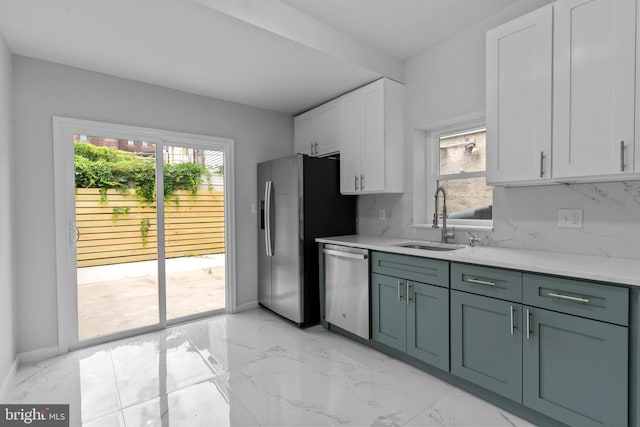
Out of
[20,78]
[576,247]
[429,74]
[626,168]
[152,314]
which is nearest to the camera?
[626,168]

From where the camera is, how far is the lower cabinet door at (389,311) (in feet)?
7.93

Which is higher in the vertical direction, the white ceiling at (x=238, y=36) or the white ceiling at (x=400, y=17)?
the white ceiling at (x=400, y=17)

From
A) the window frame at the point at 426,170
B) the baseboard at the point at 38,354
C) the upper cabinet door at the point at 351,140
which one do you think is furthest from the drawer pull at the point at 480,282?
the baseboard at the point at 38,354

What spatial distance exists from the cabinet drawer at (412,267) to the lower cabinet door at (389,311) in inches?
2.5

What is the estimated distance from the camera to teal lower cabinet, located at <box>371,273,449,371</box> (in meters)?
2.16

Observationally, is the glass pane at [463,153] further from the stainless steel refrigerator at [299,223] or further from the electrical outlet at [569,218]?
the stainless steel refrigerator at [299,223]

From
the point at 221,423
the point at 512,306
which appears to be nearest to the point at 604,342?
the point at 512,306

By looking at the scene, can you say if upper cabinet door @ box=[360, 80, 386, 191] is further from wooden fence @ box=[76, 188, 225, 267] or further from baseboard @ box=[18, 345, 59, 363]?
baseboard @ box=[18, 345, 59, 363]

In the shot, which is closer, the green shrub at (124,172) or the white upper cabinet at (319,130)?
the green shrub at (124,172)

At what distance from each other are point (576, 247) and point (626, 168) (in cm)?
64

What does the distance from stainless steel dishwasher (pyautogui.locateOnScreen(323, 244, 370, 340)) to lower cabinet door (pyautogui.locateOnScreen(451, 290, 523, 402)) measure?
2.61ft

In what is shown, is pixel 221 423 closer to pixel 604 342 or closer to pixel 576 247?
pixel 604 342

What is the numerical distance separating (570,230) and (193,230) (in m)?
3.38

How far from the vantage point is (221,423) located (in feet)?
5.94
